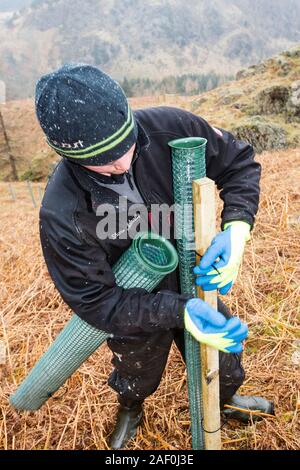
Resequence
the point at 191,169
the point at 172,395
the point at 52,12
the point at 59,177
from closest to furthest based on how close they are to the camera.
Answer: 1. the point at 191,169
2. the point at 59,177
3. the point at 172,395
4. the point at 52,12

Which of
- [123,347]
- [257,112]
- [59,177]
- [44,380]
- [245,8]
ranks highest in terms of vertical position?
[59,177]

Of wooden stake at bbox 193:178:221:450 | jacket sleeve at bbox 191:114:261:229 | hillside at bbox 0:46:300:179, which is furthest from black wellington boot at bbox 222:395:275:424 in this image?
hillside at bbox 0:46:300:179

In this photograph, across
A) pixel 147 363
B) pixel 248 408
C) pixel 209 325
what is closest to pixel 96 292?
pixel 209 325

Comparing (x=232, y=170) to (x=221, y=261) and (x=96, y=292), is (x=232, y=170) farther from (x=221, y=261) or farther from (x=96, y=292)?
(x=96, y=292)

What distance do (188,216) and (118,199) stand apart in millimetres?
282

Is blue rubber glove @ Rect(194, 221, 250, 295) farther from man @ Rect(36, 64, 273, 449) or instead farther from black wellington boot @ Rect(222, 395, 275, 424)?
black wellington boot @ Rect(222, 395, 275, 424)

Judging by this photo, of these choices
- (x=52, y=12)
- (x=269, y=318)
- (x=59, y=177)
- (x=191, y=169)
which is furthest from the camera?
(x=52, y=12)

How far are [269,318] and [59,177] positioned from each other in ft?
5.97

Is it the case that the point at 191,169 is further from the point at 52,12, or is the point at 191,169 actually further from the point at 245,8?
the point at 245,8

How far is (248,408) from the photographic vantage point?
2117 millimetres

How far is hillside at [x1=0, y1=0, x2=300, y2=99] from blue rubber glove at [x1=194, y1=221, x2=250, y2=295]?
142 meters

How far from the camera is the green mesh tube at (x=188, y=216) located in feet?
4.59

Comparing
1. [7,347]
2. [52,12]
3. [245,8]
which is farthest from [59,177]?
[245,8]

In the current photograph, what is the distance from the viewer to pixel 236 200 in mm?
1756
